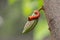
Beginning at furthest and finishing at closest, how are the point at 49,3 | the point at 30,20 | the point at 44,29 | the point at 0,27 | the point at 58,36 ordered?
the point at 0,27 < the point at 44,29 < the point at 30,20 < the point at 49,3 < the point at 58,36

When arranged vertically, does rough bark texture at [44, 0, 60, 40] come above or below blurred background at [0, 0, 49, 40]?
above

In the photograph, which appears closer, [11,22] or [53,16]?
Result: [53,16]

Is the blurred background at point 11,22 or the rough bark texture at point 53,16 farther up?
the rough bark texture at point 53,16

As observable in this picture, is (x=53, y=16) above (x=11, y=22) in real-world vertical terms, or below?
above

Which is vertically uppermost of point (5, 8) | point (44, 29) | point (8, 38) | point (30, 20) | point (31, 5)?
point (30, 20)

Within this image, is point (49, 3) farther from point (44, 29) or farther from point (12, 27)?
point (12, 27)

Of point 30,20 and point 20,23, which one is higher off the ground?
point 30,20

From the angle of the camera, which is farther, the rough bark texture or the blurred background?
the blurred background

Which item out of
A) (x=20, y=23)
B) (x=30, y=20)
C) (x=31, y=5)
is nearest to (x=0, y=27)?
(x=20, y=23)
